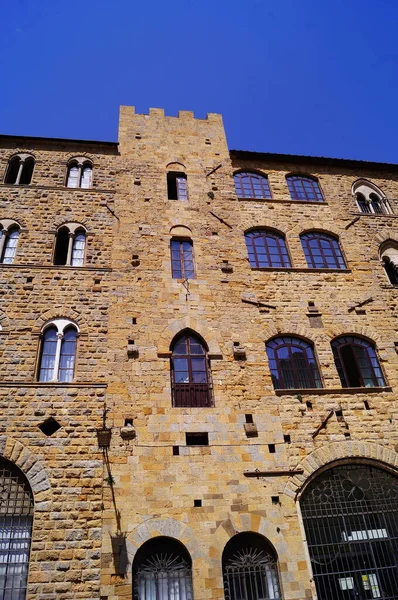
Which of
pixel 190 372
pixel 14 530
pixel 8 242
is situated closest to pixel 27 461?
pixel 14 530

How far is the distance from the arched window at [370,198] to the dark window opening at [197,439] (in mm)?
10318

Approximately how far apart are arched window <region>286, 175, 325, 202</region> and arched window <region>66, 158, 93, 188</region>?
23.3 feet

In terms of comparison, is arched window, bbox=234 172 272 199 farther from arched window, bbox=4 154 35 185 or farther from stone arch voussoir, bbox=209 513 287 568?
stone arch voussoir, bbox=209 513 287 568

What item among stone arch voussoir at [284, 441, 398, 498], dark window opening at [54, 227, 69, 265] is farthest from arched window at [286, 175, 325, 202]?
stone arch voussoir at [284, 441, 398, 498]

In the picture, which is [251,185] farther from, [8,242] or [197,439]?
[197,439]

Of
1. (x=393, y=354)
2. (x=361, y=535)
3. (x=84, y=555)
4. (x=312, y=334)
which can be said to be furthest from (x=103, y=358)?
(x=393, y=354)

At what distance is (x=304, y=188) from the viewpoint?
51.9 feet

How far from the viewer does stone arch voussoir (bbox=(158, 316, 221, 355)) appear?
36.1 ft

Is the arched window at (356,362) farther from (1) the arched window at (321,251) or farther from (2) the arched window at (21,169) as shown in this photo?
(2) the arched window at (21,169)

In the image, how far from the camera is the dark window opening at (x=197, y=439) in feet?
32.0

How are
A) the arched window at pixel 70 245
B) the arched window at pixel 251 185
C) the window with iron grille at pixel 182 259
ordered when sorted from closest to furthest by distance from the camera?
the arched window at pixel 70 245 → the window with iron grille at pixel 182 259 → the arched window at pixel 251 185

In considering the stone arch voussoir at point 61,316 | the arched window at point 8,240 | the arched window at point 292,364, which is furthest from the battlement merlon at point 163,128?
the arched window at point 292,364

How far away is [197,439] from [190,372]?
66.1 inches

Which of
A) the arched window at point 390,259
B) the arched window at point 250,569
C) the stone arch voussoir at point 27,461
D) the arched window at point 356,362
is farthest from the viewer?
the arched window at point 390,259
